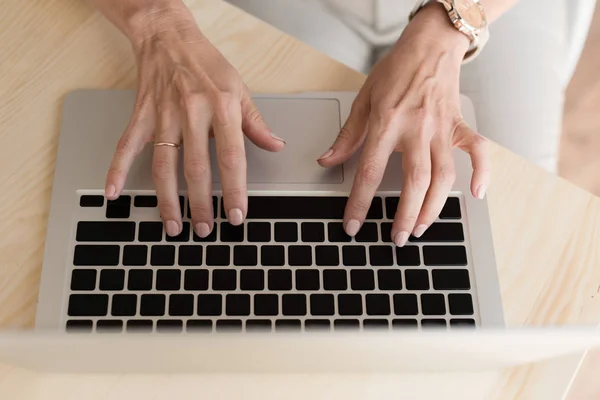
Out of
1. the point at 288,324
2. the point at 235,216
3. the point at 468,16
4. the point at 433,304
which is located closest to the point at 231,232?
the point at 235,216

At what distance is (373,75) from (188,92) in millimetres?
236

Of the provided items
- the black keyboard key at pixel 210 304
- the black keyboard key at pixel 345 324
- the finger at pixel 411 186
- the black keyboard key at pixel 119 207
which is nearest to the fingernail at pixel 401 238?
the finger at pixel 411 186

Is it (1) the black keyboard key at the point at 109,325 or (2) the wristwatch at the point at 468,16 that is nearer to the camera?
(1) the black keyboard key at the point at 109,325

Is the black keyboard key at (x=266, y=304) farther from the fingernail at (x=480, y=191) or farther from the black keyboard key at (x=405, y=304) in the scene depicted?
the fingernail at (x=480, y=191)

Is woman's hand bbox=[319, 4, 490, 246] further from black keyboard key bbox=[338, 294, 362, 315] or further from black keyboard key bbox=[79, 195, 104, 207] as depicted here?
black keyboard key bbox=[79, 195, 104, 207]

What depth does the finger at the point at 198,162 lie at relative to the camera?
0.59m

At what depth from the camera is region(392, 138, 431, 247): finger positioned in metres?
0.59

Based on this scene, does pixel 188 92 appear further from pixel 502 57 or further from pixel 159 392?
pixel 502 57

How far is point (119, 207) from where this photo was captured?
60cm

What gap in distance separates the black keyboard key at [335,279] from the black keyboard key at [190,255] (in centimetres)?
14

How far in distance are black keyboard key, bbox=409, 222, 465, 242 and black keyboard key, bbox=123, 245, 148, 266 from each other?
0.30 meters

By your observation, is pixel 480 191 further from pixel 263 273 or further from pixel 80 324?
pixel 80 324

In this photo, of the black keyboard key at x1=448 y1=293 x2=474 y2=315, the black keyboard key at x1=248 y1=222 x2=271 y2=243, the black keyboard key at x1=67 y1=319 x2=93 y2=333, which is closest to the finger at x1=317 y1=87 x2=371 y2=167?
the black keyboard key at x1=248 y1=222 x2=271 y2=243

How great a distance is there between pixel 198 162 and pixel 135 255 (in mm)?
125
